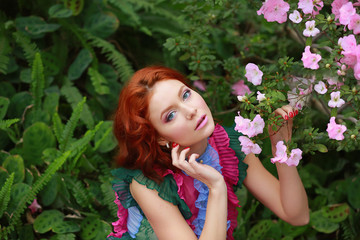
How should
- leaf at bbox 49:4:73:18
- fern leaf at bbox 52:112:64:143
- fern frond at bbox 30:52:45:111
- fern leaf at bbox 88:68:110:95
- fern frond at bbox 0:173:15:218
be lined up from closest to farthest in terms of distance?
fern frond at bbox 0:173:15:218
fern leaf at bbox 52:112:64:143
fern frond at bbox 30:52:45:111
fern leaf at bbox 88:68:110:95
leaf at bbox 49:4:73:18

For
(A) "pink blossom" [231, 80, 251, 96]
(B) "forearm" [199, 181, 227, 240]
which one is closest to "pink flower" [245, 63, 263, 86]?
(B) "forearm" [199, 181, 227, 240]

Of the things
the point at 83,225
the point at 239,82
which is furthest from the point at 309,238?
the point at 83,225

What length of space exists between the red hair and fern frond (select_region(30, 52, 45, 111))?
1.17 meters

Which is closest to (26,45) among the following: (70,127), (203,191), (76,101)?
(76,101)

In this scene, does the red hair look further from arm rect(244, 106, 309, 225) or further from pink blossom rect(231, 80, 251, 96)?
pink blossom rect(231, 80, 251, 96)

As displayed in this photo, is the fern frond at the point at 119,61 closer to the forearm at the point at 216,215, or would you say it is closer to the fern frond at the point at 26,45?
the fern frond at the point at 26,45

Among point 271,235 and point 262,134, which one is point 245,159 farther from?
point 271,235

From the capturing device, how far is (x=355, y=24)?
1510 mm

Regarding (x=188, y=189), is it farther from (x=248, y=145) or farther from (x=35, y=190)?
(x=35, y=190)

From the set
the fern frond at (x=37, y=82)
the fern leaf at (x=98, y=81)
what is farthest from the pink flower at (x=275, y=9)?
the fern frond at (x=37, y=82)

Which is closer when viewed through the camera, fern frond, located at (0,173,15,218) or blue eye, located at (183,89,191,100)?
blue eye, located at (183,89,191,100)

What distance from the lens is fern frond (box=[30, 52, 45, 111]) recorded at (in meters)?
2.71

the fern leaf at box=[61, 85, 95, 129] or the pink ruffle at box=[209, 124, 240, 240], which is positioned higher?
the pink ruffle at box=[209, 124, 240, 240]

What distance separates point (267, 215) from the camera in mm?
2613
